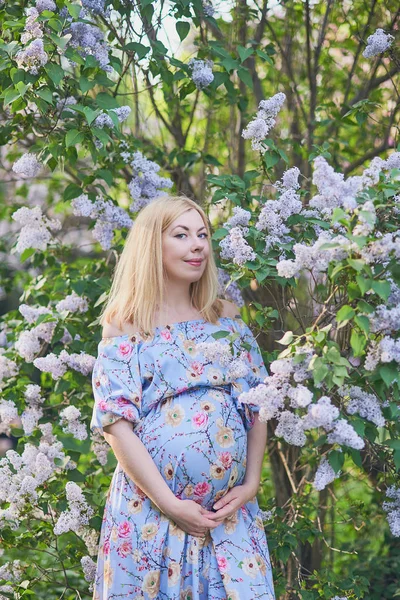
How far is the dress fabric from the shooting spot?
7.83ft

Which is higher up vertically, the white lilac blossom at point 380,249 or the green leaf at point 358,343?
the white lilac blossom at point 380,249

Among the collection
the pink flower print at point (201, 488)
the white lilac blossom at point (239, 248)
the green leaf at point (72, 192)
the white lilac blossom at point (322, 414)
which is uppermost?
the green leaf at point (72, 192)

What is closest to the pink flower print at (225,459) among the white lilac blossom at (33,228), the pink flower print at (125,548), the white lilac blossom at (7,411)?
the pink flower print at (125,548)

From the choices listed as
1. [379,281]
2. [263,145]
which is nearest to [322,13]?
[263,145]

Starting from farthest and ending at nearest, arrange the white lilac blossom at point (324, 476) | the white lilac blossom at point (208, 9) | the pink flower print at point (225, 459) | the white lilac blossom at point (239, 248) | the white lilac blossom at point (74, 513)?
1. the white lilac blossom at point (208, 9)
2. the white lilac blossom at point (74, 513)
3. the pink flower print at point (225, 459)
4. the white lilac blossom at point (239, 248)
5. the white lilac blossom at point (324, 476)

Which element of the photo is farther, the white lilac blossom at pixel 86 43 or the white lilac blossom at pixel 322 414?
the white lilac blossom at pixel 86 43

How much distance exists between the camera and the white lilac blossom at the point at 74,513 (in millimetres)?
2725

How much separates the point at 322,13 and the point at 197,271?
1.90 m

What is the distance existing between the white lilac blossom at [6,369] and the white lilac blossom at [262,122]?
1.22 metres

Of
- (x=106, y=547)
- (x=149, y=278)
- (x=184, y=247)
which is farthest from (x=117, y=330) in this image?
(x=106, y=547)

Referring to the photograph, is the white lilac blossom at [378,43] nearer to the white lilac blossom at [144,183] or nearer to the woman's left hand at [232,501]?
the white lilac blossom at [144,183]

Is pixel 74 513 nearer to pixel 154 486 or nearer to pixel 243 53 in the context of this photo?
pixel 154 486

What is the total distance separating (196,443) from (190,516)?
0.20 m

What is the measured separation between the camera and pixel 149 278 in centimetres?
260
